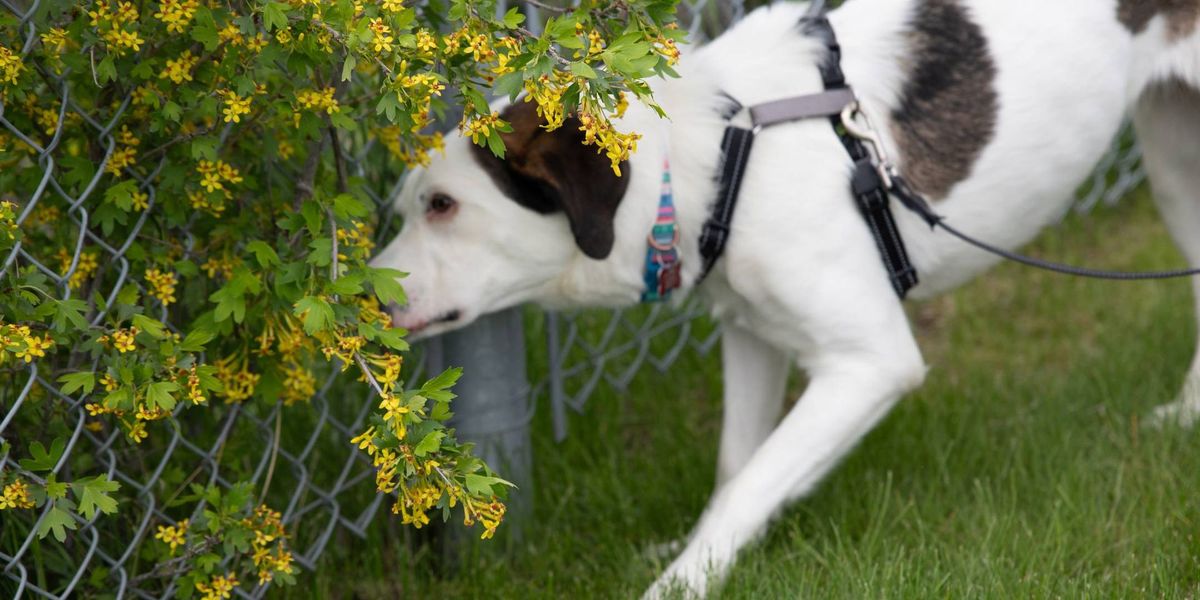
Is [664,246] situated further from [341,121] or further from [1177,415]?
[1177,415]

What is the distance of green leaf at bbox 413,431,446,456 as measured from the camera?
1.94 metres

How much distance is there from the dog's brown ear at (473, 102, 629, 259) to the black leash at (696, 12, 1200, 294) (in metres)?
0.24

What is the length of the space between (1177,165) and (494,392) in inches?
86.4

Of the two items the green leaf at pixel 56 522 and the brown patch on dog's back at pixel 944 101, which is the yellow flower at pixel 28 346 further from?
the brown patch on dog's back at pixel 944 101

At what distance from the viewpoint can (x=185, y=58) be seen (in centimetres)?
216

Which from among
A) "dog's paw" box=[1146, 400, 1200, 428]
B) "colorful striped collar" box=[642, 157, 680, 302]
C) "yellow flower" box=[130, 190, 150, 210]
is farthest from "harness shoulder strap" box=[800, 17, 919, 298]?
"yellow flower" box=[130, 190, 150, 210]

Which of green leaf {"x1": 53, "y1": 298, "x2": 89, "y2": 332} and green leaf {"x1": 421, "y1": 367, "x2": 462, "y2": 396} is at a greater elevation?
green leaf {"x1": 53, "y1": 298, "x2": 89, "y2": 332}

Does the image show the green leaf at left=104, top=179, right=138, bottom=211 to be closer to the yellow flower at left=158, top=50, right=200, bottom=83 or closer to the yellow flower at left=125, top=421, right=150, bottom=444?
the yellow flower at left=158, top=50, right=200, bottom=83

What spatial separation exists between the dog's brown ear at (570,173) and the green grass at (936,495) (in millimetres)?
808

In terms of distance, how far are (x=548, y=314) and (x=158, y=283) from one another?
126 centimetres

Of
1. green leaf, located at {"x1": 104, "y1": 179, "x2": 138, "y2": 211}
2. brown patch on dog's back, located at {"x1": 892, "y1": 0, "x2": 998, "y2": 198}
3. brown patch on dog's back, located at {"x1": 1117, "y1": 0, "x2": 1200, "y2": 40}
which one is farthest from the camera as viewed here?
brown patch on dog's back, located at {"x1": 1117, "y1": 0, "x2": 1200, "y2": 40}

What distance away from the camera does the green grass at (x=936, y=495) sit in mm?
2666

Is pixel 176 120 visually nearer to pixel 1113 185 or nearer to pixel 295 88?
pixel 295 88

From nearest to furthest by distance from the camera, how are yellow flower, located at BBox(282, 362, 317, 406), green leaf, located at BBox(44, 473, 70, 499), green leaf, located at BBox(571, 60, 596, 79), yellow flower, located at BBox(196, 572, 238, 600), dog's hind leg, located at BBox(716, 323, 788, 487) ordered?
green leaf, located at BBox(571, 60, 596, 79) → green leaf, located at BBox(44, 473, 70, 499) → yellow flower, located at BBox(196, 572, 238, 600) → yellow flower, located at BBox(282, 362, 317, 406) → dog's hind leg, located at BBox(716, 323, 788, 487)
